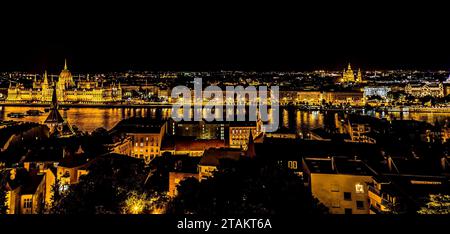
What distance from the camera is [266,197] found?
7.63 ft

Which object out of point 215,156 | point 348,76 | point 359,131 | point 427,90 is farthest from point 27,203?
point 348,76

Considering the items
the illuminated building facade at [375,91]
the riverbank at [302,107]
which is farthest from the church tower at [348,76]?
the riverbank at [302,107]

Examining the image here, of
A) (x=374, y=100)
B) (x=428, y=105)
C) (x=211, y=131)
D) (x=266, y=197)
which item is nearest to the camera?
(x=266, y=197)

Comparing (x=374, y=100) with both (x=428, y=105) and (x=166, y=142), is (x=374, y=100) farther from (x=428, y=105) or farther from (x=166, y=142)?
(x=166, y=142)

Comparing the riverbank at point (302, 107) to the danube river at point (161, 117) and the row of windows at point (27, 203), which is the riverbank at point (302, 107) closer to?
the danube river at point (161, 117)

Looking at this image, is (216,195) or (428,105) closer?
(216,195)

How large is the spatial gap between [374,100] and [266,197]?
2445 centimetres

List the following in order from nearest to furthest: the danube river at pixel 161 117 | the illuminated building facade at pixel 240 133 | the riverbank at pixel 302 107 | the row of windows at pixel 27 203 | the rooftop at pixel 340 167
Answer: the rooftop at pixel 340 167 → the row of windows at pixel 27 203 → the illuminated building facade at pixel 240 133 → the danube river at pixel 161 117 → the riverbank at pixel 302 107

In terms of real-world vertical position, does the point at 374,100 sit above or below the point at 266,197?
above

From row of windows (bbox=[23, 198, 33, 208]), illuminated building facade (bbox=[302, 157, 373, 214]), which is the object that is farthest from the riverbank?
row of windows (bbox=[23, 198, 33, 208])

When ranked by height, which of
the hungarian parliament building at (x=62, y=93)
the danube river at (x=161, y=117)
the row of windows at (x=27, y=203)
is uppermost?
the hungarian parliament building at (x=62, y=93)

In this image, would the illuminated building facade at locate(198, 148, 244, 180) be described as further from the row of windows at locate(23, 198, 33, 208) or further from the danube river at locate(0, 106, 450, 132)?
the danube river at locate(0, 106, 450, 132)
